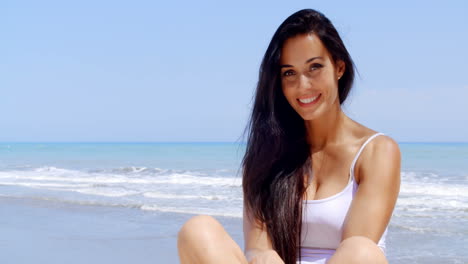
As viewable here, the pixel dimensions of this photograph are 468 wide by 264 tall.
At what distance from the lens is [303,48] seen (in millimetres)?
2408

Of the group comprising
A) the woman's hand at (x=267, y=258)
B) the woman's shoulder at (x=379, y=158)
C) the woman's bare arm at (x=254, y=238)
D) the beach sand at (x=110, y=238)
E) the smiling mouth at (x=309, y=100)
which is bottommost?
the beach sand at (x=110, y=238)

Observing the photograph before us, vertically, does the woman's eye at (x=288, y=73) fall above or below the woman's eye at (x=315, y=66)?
below

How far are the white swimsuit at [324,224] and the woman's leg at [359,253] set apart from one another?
0.38m

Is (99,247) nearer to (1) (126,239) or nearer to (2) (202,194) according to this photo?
(1) (126,239)

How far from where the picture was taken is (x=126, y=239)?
5746 mm

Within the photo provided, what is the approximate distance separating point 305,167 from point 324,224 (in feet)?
1.19

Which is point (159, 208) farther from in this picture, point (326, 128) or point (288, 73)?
point (288, 73)

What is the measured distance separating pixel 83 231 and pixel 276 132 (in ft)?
13.8

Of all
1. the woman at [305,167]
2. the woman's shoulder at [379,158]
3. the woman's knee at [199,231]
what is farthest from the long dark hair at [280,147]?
the woman's knee at [199,231]

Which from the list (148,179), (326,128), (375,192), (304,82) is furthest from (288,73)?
(148,179)

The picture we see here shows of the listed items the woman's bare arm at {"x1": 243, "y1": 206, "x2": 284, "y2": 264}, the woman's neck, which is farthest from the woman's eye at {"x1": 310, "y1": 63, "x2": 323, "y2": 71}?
the woman's bare arm at {"x1": 243, "y1": 206, "x2": 284, "y2": 264}

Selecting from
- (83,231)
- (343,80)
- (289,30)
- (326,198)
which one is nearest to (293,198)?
(326,198)

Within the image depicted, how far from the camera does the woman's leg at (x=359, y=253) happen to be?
190cm

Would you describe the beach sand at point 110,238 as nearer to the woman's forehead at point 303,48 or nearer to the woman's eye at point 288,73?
the woman's eye at point 288,73
